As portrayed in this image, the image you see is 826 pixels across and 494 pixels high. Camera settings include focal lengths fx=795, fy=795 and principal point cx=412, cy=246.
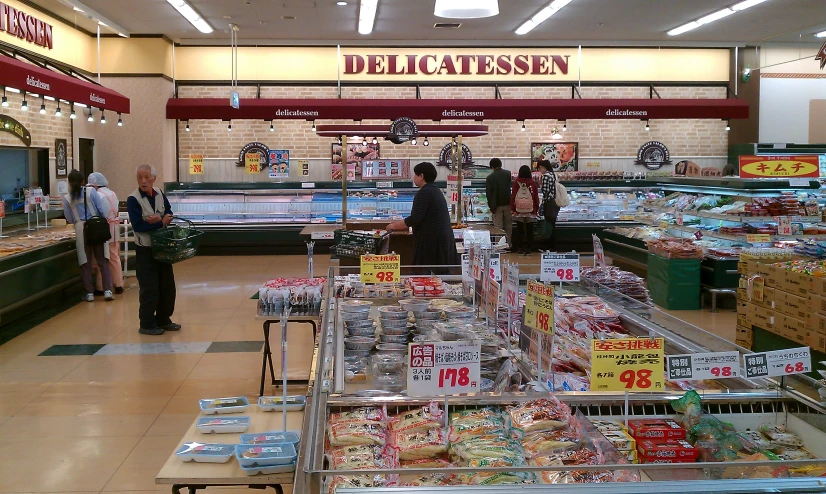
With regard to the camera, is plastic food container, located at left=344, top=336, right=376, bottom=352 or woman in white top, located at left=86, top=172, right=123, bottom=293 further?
woman in white top, located at left=86, top=172, right=123, bottom=293

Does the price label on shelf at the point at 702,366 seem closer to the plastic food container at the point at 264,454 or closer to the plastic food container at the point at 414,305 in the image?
the plastic food container at the point at 264,454

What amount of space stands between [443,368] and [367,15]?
10308 millimetres

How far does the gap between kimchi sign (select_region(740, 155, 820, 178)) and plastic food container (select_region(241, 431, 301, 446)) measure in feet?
27.8

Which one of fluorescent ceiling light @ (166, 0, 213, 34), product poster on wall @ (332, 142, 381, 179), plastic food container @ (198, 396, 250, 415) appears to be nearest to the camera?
plastic food container @ (198, 396, 250, 415)

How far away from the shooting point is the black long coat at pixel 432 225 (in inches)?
267

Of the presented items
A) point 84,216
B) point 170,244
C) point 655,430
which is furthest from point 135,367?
point 655,430

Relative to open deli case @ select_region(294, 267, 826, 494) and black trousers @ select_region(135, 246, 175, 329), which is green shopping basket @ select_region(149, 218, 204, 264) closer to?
black trousers @ select_region(135, 246, 175, 329)

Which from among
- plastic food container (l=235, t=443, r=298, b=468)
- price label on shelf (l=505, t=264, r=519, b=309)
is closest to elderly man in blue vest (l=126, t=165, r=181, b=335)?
price label on shelf (l=505, t=264, r=519, b=309)

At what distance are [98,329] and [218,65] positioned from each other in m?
8.10

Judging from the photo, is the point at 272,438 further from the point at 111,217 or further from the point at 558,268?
the point at 111,217

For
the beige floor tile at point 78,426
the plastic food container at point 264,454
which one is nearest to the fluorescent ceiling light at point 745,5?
the beige floor tile at point 78,426

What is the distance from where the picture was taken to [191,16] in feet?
39.6

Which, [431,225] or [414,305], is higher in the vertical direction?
[431,225]

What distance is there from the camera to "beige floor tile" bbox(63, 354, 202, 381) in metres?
6.36
